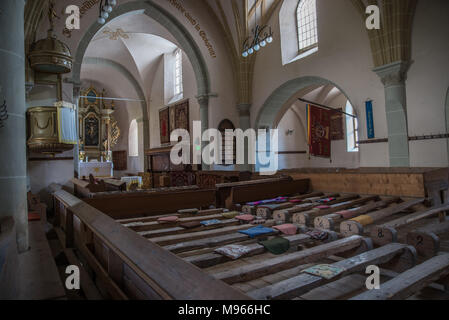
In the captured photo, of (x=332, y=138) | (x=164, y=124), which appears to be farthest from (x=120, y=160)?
(x=332, y=138)

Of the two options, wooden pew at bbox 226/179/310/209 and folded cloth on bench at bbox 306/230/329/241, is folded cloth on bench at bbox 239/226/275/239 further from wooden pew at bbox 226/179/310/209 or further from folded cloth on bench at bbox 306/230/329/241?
wooden pew at bbox 226/179/310/209

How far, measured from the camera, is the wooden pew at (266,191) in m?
4.29

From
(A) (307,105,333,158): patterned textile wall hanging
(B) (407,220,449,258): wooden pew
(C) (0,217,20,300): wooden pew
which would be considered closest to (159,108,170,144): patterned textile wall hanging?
(A) (307,105,333,158): patterned textile wall hanging

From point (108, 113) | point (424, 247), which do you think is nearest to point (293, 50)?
point (424, 247)

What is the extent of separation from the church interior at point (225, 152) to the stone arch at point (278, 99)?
0.07 m

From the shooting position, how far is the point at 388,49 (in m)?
7.05

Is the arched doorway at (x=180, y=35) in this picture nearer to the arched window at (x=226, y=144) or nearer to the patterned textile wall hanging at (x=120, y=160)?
the arched window at (x=226, y=144)

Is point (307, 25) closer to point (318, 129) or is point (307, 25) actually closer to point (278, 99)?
point (278, 99)

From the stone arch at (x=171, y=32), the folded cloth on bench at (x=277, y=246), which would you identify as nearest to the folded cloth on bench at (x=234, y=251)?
the folded cloth on bench at (x=277, y=246)

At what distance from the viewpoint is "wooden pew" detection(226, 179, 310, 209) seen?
429cm

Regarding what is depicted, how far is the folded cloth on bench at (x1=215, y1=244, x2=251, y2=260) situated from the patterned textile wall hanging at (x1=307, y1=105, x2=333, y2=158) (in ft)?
29.9
